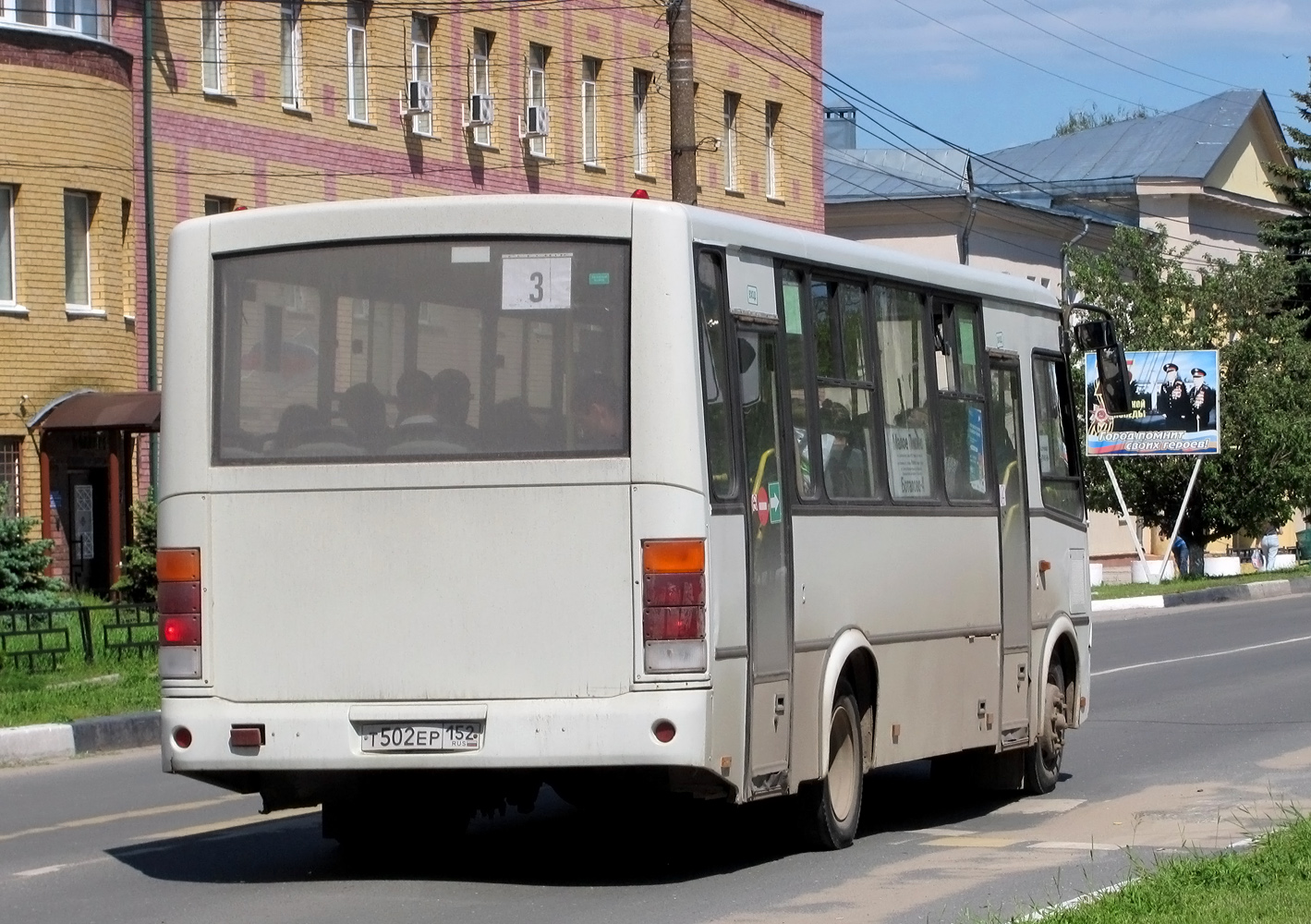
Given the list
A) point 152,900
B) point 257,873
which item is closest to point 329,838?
point 257,873

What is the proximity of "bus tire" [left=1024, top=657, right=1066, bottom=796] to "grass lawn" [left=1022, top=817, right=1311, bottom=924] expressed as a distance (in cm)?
321

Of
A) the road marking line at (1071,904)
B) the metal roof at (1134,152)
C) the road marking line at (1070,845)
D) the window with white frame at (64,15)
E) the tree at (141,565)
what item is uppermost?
the metal roof at (1134,152)

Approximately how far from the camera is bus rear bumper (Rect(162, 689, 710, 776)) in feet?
28.4

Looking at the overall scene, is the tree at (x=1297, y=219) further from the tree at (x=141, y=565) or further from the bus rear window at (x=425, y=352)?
the bus rear window at (x=425, y=352)

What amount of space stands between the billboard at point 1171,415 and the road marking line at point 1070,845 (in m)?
31.1

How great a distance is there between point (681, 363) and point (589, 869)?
227 cm

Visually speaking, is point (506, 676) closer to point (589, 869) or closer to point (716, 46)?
point (589, 869)

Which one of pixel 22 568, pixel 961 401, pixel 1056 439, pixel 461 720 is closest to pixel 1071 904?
pixel 461 720

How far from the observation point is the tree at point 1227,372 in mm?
42938

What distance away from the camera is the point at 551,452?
889 centimetres

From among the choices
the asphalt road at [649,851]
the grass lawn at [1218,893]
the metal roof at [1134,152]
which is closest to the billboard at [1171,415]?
the metal roof at [1134,152]

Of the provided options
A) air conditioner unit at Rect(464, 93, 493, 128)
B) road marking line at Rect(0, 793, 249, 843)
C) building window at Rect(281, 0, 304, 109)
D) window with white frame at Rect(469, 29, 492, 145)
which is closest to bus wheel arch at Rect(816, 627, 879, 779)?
road marking line at Rect(0, 793, 249, 843)

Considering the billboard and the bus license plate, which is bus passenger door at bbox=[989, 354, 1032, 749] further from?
the billboard

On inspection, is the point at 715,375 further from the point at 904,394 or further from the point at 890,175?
the point at 890,175
